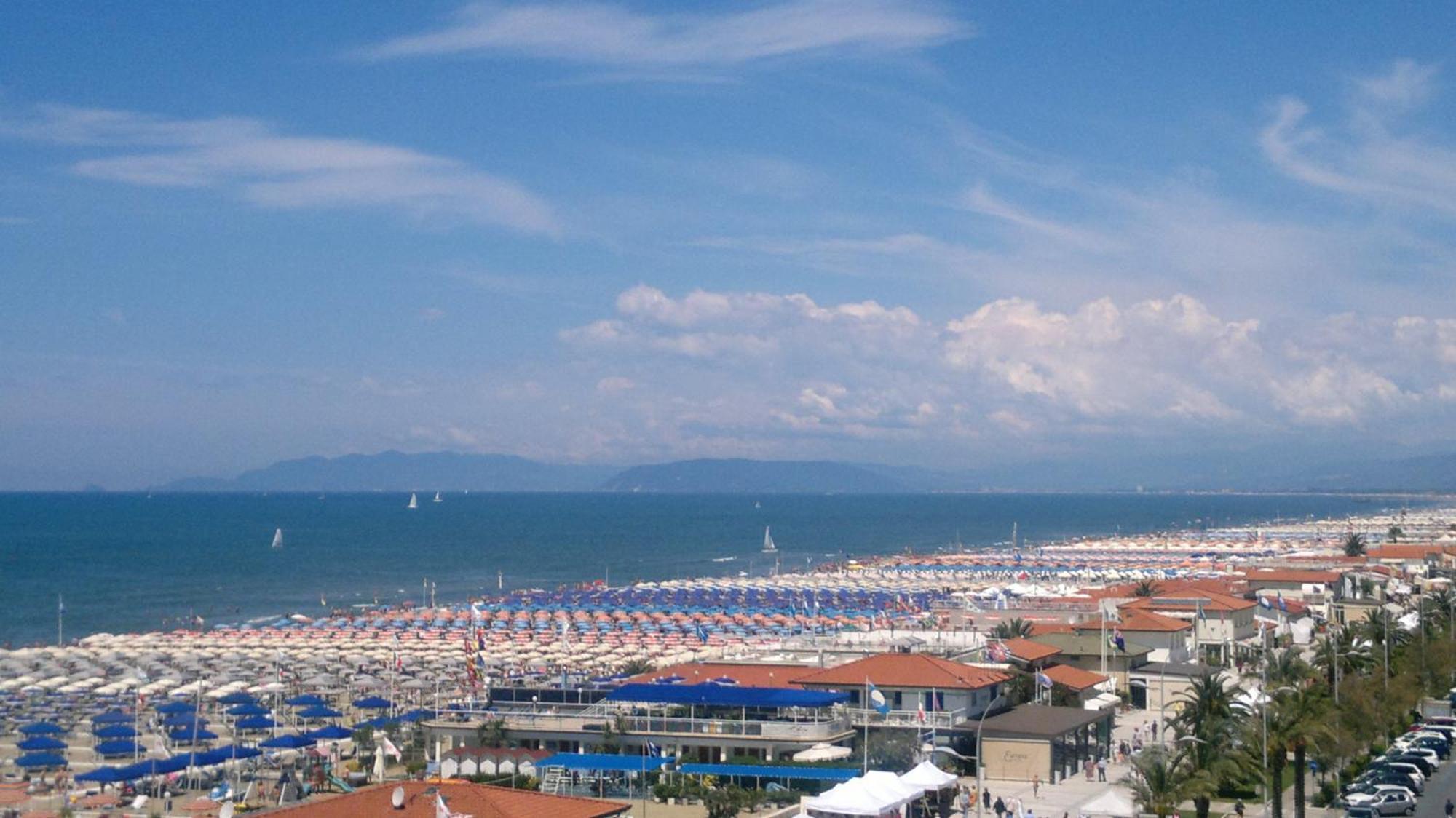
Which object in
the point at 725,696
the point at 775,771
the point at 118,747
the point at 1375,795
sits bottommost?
the point at 118,747

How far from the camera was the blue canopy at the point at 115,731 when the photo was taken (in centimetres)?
5225

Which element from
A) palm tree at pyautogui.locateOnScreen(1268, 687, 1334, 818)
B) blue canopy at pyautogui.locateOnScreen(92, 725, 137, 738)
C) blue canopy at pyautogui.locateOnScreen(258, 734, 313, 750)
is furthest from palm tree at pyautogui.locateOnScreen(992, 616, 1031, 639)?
blue canopy at pyautogui.locateOnScreen(92, 725, 137, 738)

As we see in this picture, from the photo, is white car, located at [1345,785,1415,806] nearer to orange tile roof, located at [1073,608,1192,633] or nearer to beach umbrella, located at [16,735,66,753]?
orange tile roof, located at [1073,608,1192,633]

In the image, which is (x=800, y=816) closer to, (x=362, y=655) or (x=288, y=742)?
(x=288, y=742)

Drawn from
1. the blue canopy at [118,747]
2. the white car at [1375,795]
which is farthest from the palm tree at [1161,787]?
the blue canopy at [118,747]

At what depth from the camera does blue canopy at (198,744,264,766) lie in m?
44.3

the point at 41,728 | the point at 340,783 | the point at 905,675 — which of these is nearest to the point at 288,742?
the point at 340,783

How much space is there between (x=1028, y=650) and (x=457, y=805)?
99.3ft

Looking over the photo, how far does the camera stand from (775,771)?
125 feet

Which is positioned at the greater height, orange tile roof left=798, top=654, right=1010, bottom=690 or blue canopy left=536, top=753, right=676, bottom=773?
orange tile roof left=798, top=654, right=1010, bottom=690

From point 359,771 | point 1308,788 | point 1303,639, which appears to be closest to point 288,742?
point 359,771

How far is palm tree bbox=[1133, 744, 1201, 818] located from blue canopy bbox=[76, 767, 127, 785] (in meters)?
26.1

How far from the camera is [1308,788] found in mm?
41531

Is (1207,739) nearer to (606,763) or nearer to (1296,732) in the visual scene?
(1296,732)
